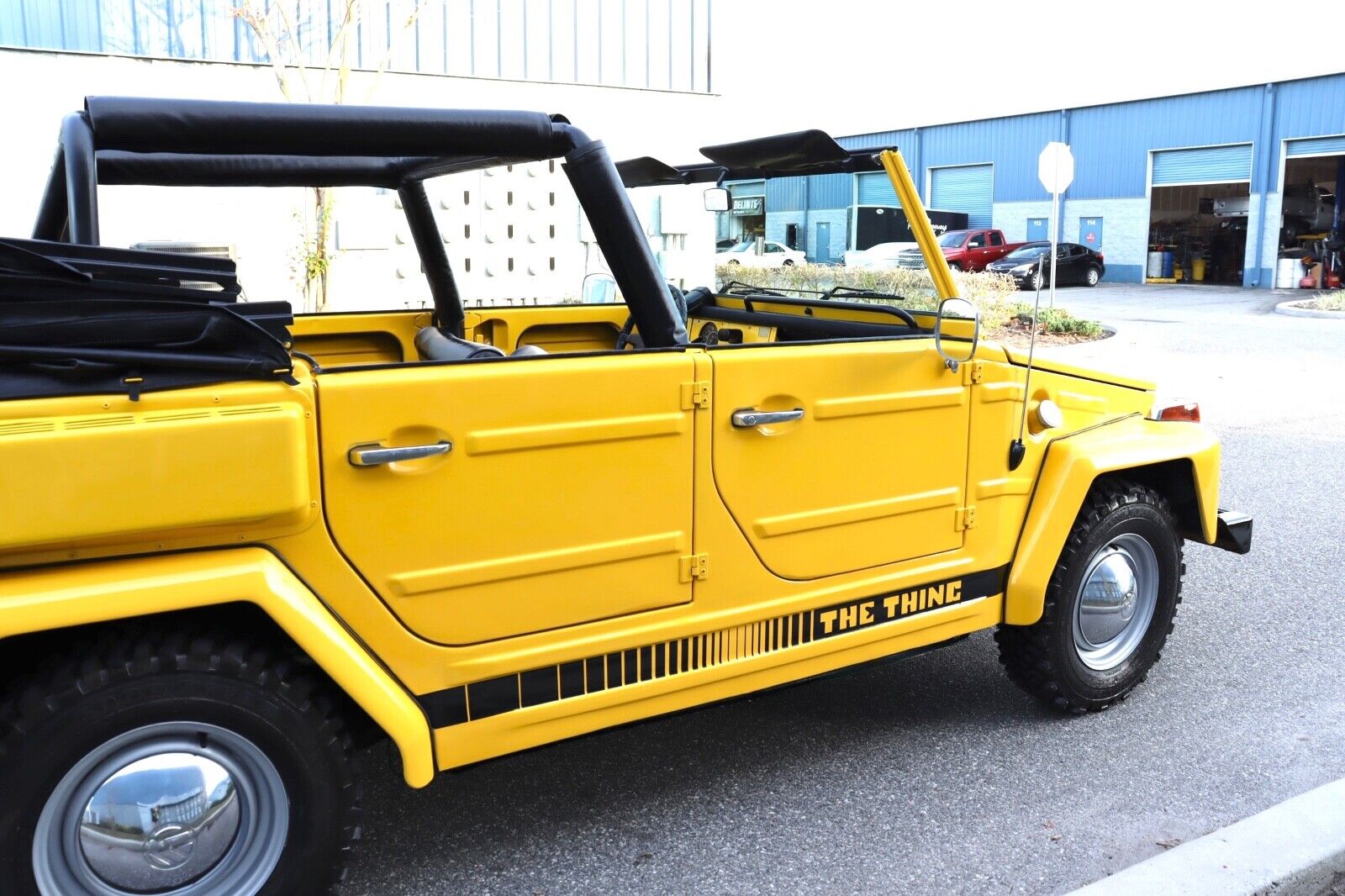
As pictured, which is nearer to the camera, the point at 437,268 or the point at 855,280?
the point at 855,280

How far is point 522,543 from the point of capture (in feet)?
8.94

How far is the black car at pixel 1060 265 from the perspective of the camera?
91.0ft

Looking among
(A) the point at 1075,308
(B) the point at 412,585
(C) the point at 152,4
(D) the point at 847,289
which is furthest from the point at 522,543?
(A) the point at 1075,308

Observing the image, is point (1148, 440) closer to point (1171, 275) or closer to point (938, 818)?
point (938, 818)

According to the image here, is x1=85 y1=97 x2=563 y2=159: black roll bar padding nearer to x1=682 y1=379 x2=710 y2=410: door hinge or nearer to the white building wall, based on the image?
x1=682 y1=379 x2=710 y2=410: door hinge

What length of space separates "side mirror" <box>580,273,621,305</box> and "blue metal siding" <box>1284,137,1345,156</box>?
102ft

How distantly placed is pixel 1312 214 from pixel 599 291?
35.0 m

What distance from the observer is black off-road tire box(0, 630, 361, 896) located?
2197mm

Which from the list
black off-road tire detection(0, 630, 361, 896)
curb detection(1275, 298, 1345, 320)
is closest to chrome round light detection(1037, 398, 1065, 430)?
black off-road tire detection(0, 630, 361, 896)

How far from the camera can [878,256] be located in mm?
3762

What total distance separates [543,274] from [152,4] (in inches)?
223

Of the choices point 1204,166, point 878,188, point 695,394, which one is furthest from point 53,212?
point 1204,166

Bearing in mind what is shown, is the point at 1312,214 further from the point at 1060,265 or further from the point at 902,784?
the point at 902,784

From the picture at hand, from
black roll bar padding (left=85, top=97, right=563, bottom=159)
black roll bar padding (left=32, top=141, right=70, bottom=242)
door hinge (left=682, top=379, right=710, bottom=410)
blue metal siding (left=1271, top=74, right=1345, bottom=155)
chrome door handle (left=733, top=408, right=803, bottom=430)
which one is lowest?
Answer: chrome door handle (left=733, top=408, right=803, bottom=430)
